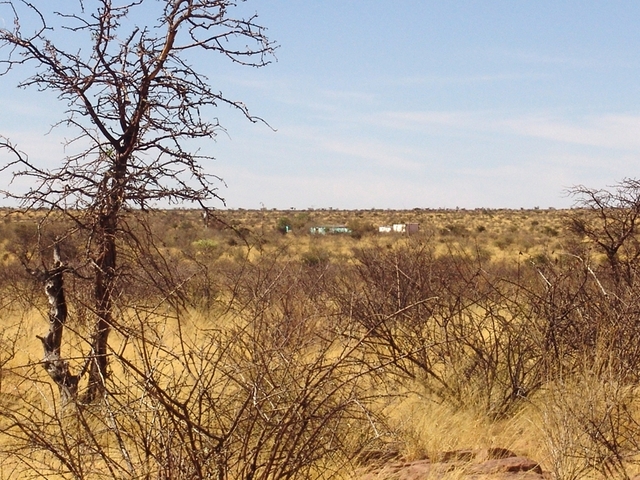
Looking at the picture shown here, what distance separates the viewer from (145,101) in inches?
258

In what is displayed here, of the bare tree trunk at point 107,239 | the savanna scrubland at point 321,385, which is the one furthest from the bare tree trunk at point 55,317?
the bare tree trunk at point 107,239

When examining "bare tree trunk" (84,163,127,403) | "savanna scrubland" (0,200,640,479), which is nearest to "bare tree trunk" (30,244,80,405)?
"savanna scrubland" (0,200,640,479)

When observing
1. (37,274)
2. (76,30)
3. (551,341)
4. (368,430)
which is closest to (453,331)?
(551,341)

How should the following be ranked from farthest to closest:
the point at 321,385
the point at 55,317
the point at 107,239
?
1. the point at 55,317
2. the point at 107,239
3. the point at 321,385

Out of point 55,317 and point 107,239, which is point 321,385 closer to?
point 107,239

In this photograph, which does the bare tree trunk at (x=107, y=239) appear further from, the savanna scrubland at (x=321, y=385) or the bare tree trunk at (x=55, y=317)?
the bare tree trunk at (x=55, y=317)

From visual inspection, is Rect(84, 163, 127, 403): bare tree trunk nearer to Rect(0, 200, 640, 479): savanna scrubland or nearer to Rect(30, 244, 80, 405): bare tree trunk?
Rect(0, 200, 640, 479): savanna scrubland

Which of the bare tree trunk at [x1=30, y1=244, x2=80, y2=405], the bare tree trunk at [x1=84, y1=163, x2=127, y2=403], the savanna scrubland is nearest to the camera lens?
the savanna scrubland

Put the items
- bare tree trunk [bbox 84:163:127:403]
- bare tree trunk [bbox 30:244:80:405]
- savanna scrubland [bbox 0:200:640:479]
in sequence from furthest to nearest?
bare tree trunk [bbox 30:244:80:405], bare tree trunk [bbox 84:163:127:403], savanna scrubland [bbox 0:200:640:479]

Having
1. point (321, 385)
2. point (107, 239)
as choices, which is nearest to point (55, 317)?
point (107, 239)

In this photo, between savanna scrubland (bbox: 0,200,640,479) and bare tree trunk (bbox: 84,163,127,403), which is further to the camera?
bare tree trunk (bbox: 84,163,127,403)

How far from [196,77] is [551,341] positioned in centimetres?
404

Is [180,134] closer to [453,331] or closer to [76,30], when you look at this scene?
[76,30]

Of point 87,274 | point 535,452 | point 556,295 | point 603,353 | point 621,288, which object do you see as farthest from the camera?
point 621,288
